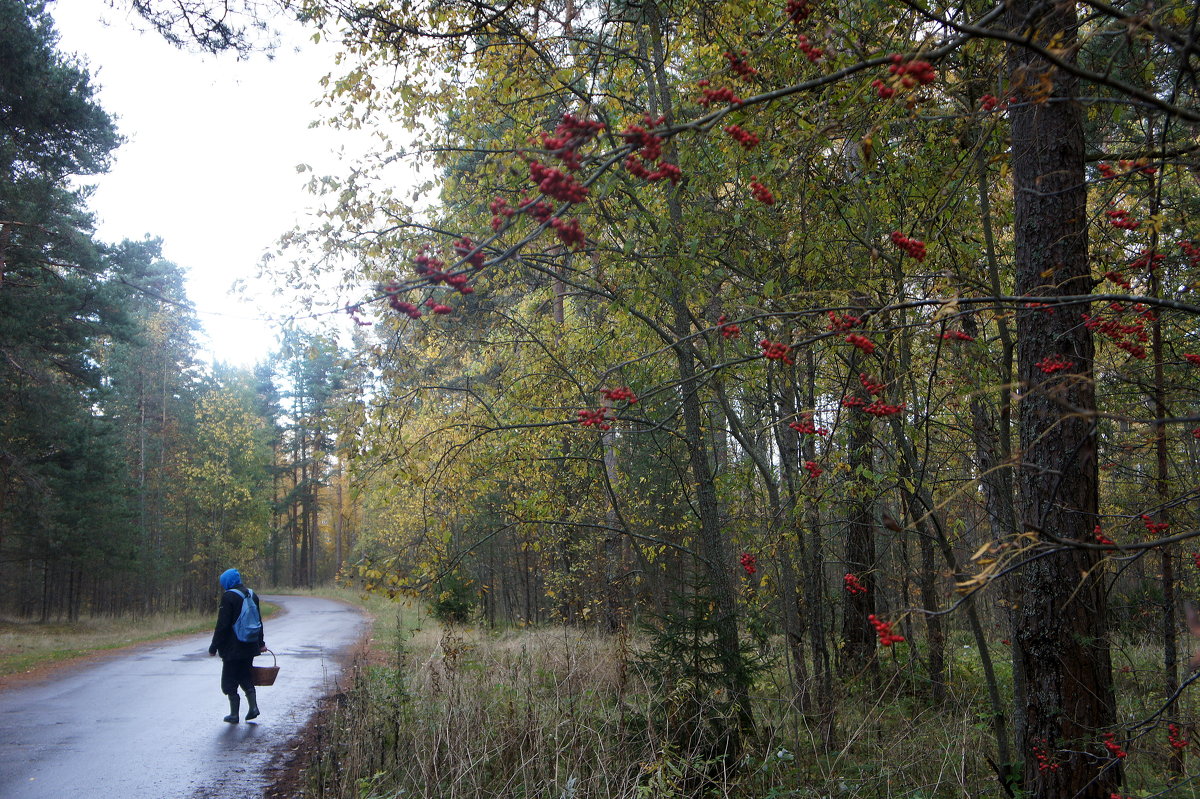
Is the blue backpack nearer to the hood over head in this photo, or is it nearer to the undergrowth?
the hood over head

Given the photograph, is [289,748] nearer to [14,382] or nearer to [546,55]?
[546,55]

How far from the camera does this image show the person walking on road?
7977mm

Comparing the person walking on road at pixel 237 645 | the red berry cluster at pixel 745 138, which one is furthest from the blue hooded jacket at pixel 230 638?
the red berry cluster at pixel 745 138

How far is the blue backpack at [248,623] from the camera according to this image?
8.02 meters

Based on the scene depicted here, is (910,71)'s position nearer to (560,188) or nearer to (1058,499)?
(560,188)

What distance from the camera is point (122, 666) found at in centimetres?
1265

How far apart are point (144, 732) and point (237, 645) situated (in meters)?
1.12

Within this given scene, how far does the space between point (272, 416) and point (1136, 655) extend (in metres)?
47.0

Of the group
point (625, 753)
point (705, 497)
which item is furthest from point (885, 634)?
point (705, 497)

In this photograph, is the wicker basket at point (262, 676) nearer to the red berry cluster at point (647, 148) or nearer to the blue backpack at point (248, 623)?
the blue backpack at point (248, 623)

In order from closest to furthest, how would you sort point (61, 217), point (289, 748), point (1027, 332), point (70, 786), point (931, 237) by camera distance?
point (1027, 332) < point (931, 237) < point (70, 786) < point (289, 748) < point (61, 217)

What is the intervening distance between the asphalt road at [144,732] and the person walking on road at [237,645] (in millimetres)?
295

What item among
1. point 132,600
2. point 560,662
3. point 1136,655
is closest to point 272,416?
point 132,600

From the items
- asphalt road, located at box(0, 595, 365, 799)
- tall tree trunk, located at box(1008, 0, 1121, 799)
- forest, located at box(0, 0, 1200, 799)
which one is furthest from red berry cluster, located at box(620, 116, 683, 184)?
asphalt road, located at box(0, 595, 365, 799)
